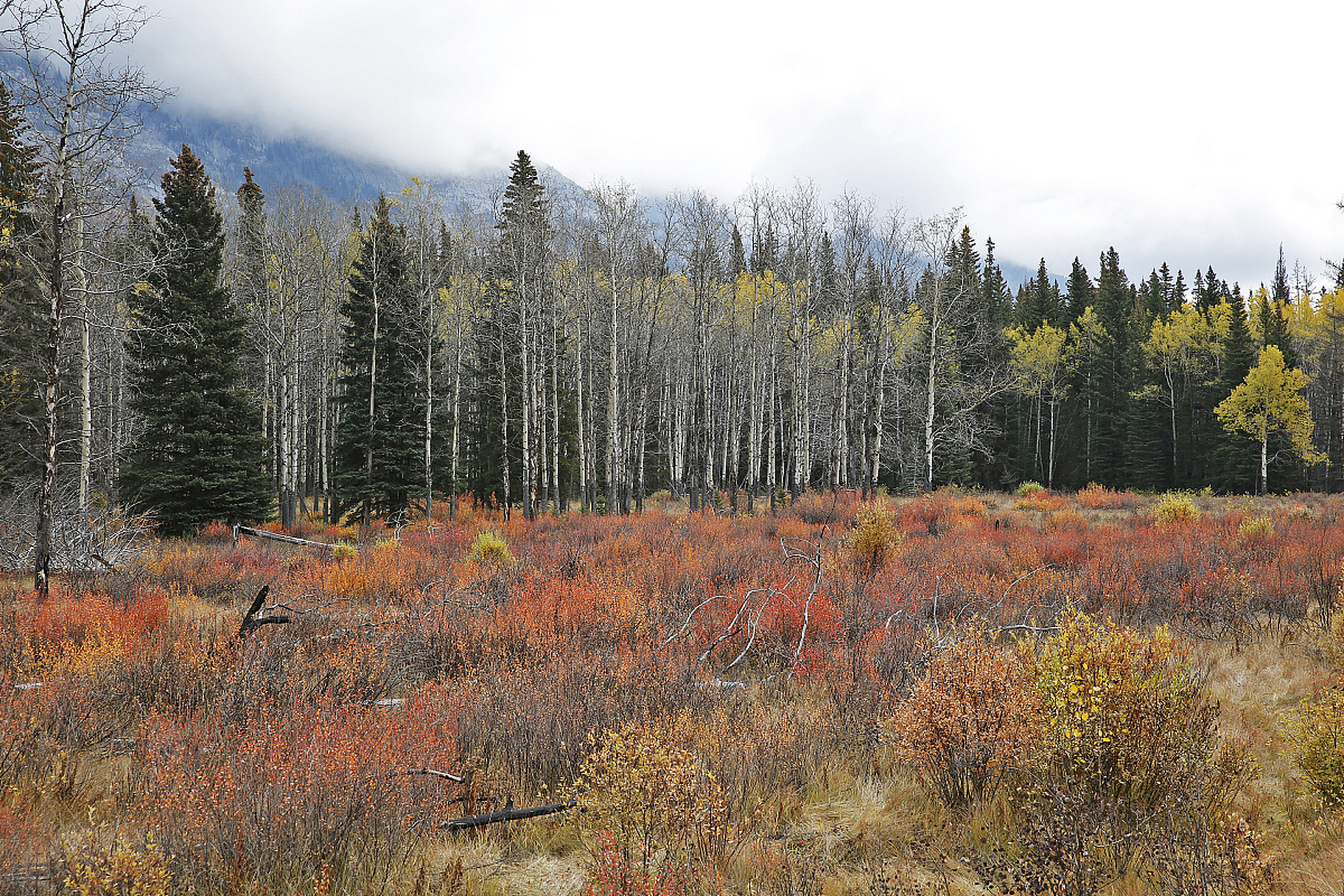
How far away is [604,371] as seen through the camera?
3061 centimetres

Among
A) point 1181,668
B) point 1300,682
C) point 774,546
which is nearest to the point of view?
point 1181,668

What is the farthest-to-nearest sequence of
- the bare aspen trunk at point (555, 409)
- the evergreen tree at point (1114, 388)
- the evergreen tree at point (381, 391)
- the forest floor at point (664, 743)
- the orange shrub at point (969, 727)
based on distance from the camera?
the evergreen tree at point (1114, 388)
the bare aspen trunk at point (555, 409)
the evergreen tree at point (381, 391)
the orange shrub at point (969, 727)
the forest floor at point (664, 743)

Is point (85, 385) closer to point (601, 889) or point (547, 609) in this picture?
point (547, 609)

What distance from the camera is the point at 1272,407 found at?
31.5 meters

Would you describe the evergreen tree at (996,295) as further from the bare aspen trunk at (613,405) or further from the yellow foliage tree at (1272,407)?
the bare aspen trunk at (613,405)

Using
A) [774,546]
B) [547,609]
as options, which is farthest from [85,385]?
[774,546]

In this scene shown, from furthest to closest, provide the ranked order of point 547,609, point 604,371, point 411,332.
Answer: point 604,371 → point 411,332 → point 547,609

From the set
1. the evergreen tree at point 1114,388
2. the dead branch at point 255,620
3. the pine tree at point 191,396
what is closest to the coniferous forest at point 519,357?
the pine tree at point 191,396

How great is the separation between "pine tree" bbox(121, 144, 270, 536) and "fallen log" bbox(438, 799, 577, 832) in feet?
53.9

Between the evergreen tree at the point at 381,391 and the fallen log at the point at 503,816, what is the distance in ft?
59.8

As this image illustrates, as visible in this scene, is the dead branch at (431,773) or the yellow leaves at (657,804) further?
the dead branch at (431,773)

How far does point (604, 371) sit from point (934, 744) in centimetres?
2824

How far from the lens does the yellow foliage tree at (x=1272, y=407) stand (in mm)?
31203

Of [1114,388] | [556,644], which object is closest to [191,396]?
[556,644]
